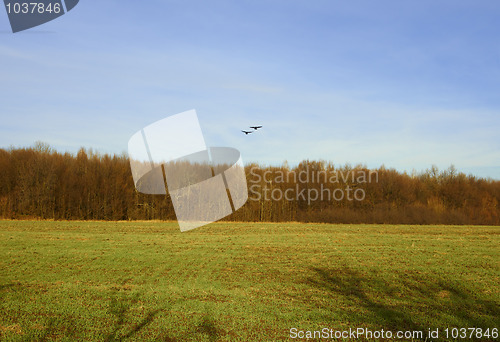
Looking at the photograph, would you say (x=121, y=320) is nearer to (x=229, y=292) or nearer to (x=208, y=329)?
(x=208, y=329)

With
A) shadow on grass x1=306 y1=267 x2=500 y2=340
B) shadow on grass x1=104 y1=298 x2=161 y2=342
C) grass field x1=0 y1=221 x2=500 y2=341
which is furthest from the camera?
shadow on grass x1=306 y1=267 x2=500 y2=340

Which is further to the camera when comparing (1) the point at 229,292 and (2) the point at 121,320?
(1) the point at 229,292

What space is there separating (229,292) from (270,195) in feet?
123

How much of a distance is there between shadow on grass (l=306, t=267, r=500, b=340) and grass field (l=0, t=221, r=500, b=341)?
0.08ft

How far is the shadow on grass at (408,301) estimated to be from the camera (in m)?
7.72

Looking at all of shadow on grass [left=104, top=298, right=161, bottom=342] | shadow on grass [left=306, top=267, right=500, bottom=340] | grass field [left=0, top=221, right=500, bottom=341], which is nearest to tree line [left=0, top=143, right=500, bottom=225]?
grass field [left=0, top=221, right=500, bottom=341]

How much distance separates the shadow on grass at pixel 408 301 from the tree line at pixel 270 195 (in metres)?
33.4

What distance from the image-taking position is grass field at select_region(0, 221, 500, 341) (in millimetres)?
7113

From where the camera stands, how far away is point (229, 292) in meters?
9.70

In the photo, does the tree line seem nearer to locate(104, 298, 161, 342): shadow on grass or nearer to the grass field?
the grass field

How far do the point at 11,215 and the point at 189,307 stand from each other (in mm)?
38929

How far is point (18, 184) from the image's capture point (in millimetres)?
41844

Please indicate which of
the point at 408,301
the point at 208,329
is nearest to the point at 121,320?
the point at 208,329

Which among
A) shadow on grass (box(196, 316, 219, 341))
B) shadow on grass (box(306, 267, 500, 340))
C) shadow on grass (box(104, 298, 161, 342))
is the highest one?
shadow on grass (box(104, 298, 161, 342))
